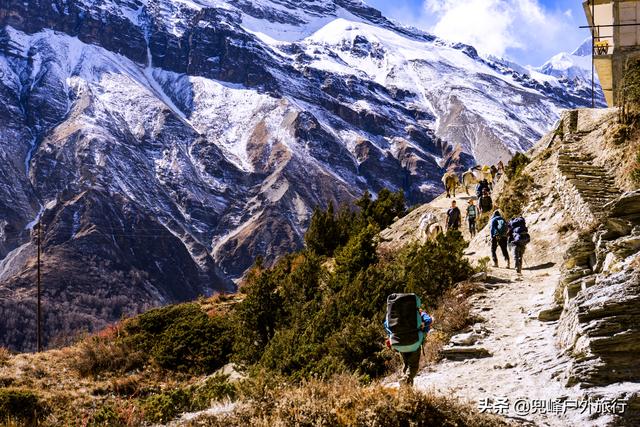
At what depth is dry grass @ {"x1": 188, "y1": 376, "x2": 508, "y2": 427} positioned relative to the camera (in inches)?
247

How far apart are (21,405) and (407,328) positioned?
415 inches

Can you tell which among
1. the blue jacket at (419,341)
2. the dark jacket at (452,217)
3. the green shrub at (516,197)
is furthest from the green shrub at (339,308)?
the green shrub at (516,197)

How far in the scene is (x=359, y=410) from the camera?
21.0 ft

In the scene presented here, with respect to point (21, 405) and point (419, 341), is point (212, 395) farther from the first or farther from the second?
point (21, 405)

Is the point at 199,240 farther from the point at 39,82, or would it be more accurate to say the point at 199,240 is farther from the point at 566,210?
the point at 566,210

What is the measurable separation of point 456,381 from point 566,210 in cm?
847

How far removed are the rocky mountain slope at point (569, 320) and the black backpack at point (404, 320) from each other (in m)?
0.69

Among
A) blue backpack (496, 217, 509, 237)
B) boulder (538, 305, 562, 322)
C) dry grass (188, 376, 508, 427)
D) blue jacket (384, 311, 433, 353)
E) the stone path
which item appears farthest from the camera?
blue backpack (496, 217, 509, 237)

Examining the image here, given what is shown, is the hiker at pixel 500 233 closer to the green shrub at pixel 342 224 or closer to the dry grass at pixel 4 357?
the green shrub at pixel 342 224

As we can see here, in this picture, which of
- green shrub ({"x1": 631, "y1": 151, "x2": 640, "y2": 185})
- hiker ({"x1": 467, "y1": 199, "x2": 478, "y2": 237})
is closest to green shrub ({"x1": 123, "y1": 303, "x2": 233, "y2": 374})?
hiker ({"x1": 467, "y1": 199, "x2": 478, "y2": 237})

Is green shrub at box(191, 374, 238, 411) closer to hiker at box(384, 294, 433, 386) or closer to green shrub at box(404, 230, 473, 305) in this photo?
hiker at box(384, 294, 433, 386)

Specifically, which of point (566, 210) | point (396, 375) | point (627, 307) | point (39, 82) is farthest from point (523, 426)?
point (39, 82)

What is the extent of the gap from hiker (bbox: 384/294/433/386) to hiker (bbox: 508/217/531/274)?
22.5 ft

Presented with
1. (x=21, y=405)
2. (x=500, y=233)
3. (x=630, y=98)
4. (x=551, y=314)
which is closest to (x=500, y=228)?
(x=500, y=233)
